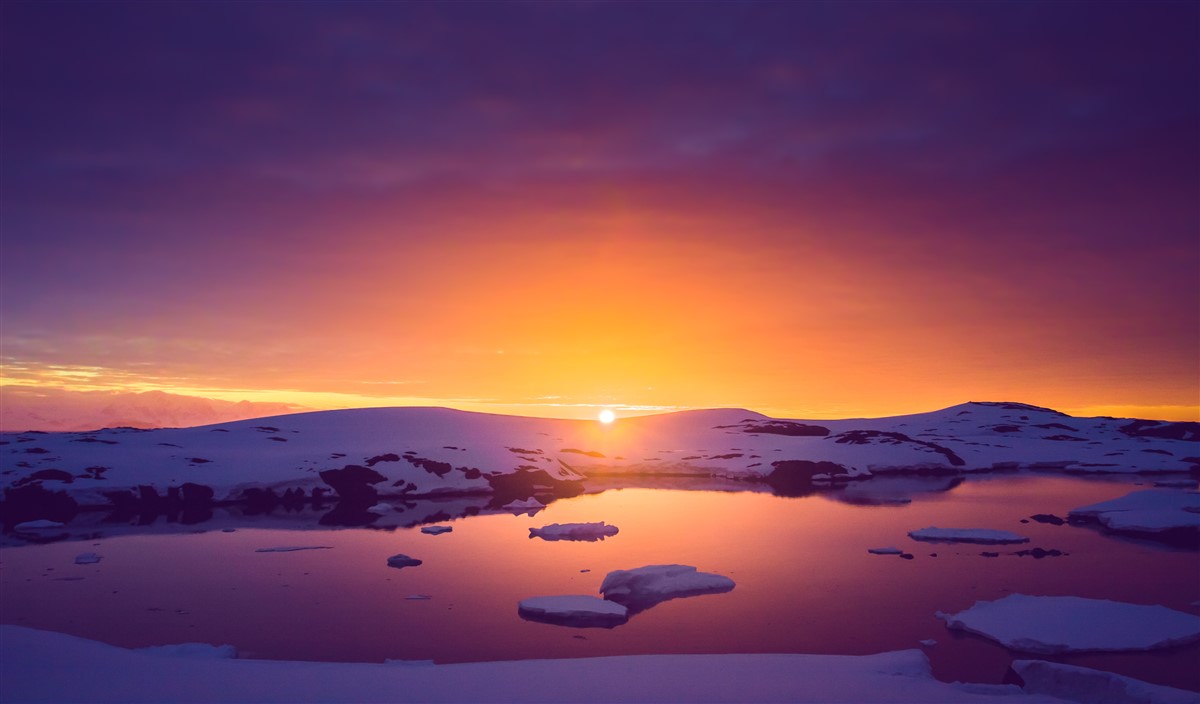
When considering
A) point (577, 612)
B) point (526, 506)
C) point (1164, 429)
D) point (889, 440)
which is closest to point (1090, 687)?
point (577, 612)

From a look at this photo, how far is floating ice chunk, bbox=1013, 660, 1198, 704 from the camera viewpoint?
30.7ft

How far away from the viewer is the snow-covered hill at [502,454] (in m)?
35.4

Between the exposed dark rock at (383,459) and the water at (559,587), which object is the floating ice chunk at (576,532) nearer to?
the water at (559,587)

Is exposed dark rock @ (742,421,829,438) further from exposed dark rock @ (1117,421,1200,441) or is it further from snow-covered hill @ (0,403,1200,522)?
exposed dark rock @ (1117,421,1200,441)

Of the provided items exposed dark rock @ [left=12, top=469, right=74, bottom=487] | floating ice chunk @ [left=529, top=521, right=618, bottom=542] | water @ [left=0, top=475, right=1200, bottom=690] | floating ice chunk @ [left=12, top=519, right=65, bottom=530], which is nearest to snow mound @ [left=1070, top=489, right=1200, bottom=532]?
water @ [left=0, top=475, right=1200, bottom=690]

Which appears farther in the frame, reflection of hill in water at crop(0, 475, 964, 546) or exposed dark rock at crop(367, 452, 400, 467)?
exposed dark rock at crop(367, 452, 400, 467)

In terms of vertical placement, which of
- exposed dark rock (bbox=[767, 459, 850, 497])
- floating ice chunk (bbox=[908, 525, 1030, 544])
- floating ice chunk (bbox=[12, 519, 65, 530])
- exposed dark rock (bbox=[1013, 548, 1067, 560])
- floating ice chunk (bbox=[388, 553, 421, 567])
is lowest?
floating ice chunk (bbox=[12, 519, 65, 530])

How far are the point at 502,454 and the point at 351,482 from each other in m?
10.4

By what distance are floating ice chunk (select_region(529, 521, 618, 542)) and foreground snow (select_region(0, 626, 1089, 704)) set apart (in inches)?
605

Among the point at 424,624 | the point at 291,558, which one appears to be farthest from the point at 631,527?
the point at 424,624

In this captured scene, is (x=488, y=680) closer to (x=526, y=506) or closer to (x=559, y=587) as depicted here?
(x=559, y=587)

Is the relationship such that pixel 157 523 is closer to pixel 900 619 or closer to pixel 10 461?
pixel 10 461

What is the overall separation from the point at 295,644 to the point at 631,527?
1709 centimetres

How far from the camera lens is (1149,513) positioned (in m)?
28.3
